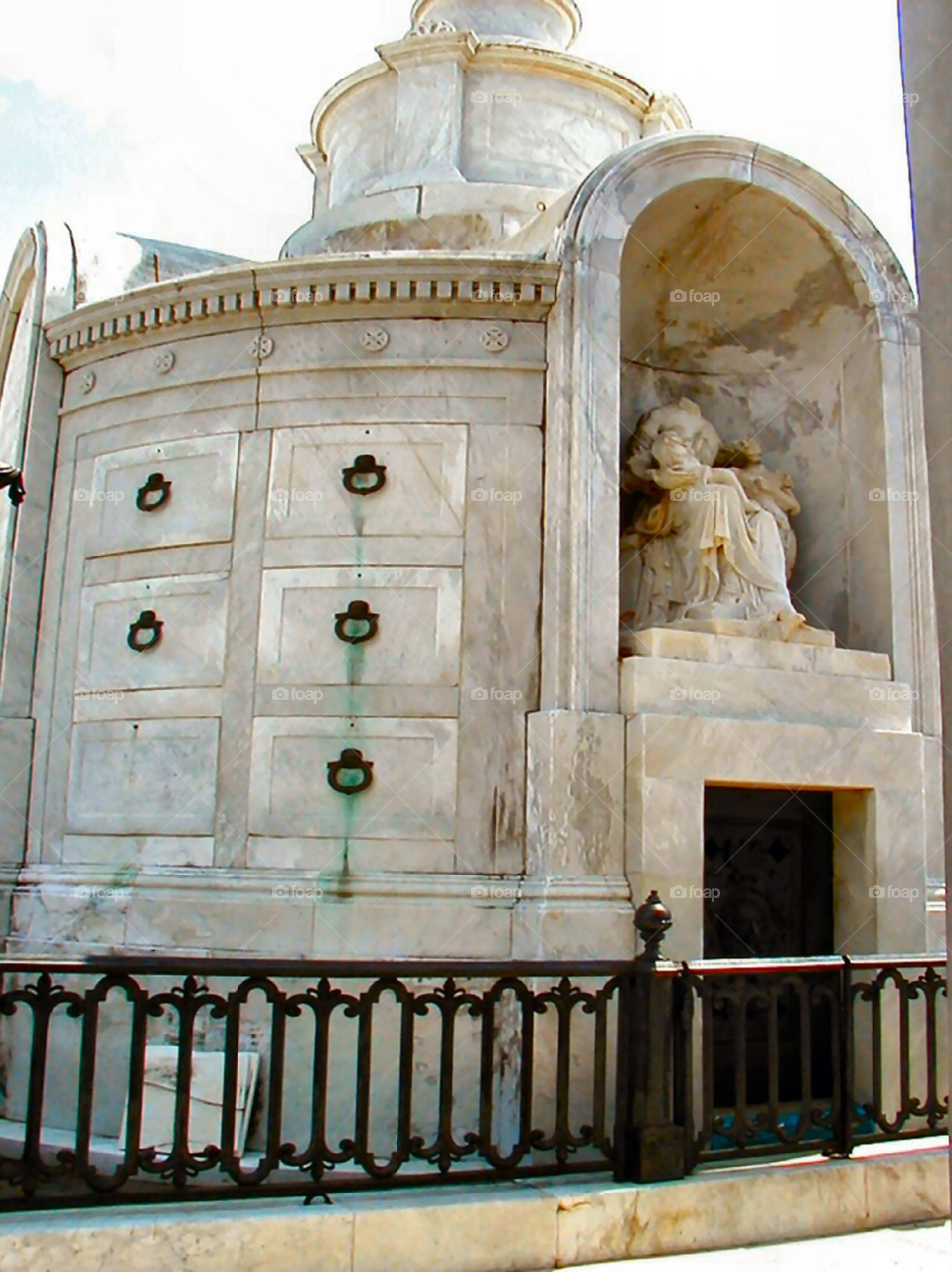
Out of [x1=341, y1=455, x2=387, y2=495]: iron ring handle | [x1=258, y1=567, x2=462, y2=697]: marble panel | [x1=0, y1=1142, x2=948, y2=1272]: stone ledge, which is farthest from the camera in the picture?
[x1=341, y1=455, x2=387, y2=495]: iron ring handle

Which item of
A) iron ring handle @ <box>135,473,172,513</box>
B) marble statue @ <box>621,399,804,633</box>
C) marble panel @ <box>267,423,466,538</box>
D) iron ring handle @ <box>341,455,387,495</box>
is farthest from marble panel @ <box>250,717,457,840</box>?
marble statue @ <box>621,399,804,633</box>

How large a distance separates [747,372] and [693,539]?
2009 millimetres

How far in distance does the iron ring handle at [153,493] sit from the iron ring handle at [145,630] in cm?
73

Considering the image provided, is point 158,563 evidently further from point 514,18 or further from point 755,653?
point 514,18

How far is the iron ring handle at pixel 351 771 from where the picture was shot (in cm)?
768

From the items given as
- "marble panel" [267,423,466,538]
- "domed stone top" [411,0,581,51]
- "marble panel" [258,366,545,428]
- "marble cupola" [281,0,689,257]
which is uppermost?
"domed stone top" [411,0,581,51]

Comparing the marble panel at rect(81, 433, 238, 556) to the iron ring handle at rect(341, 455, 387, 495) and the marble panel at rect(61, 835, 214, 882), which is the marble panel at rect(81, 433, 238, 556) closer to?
the iron ring handle at rect(341, 455, 387, 495)

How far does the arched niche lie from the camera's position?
25.9ft

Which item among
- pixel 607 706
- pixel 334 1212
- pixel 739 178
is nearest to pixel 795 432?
pixel 739 178

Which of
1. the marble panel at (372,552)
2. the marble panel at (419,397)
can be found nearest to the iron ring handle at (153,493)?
the marble panel at (419,397)

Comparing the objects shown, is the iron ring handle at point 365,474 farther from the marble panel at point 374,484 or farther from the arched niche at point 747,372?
the arched niche at point 747,372

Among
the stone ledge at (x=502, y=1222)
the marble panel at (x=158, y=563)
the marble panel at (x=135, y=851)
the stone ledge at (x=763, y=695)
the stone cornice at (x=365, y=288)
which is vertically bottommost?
the stone ledge at (x=502, y=1222)

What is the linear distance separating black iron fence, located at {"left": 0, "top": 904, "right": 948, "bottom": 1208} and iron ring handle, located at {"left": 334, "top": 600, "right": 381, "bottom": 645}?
2.06 metres

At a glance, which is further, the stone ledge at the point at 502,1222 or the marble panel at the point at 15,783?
the marble panel at the point at 15,783
